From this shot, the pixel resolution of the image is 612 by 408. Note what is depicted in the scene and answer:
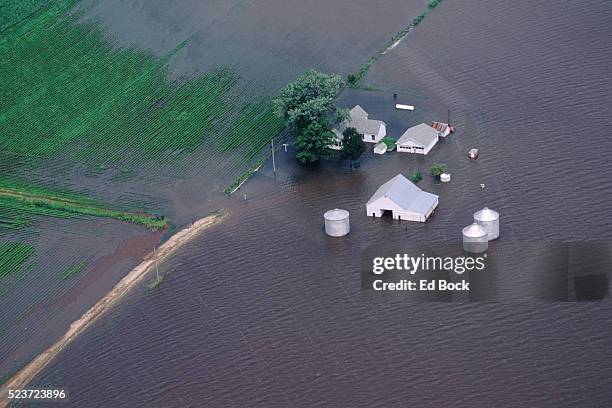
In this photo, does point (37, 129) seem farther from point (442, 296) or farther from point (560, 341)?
point (560, 341)

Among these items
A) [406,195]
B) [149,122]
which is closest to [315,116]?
[406,195]

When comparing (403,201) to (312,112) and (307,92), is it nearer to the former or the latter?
(312,112)

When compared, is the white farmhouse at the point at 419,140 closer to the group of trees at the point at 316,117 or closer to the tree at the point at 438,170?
the group of trees at the point at 316,117

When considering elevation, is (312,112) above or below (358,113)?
above

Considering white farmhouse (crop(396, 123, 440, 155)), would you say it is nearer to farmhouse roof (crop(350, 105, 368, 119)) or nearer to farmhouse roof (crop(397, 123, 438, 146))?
farmhouse roof (crop(397, 123, 438, 146))

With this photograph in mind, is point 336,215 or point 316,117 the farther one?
point 316,117

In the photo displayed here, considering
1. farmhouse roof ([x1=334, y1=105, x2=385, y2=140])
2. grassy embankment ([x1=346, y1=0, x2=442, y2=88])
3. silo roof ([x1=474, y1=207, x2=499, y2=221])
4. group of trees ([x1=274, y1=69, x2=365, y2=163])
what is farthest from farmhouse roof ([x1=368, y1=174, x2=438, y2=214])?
grassy embankment ([x1=346, y1=0, x2=442, y2=88])

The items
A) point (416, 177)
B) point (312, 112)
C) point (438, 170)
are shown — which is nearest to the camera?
point (438, 170)
